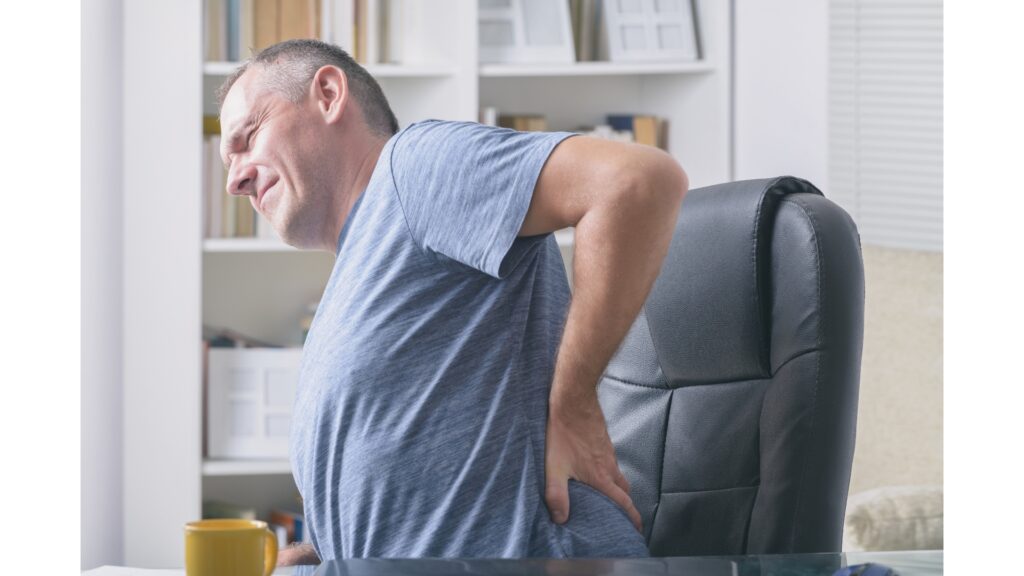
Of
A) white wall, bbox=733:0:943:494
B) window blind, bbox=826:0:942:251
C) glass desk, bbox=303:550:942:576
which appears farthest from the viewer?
white wall, bbox=733:0:943:494

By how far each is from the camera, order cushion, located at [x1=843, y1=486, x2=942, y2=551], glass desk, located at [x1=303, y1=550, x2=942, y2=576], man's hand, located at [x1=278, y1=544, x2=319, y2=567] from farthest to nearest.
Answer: cushion, located at [x1=843, y1=486, x2=942, y2=551] → man's hand, located at [x1=278, y1=544, x2=319, y2=567] → glass desk, located at [x1=303, y1=550, x2=942, y2=576]

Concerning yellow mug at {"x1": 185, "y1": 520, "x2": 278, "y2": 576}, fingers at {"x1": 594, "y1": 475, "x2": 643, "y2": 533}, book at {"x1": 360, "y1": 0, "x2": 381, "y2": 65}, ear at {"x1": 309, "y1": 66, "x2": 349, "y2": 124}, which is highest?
book at {"x1": 360, "y1": 0, "x2": 381, "y2": 65}

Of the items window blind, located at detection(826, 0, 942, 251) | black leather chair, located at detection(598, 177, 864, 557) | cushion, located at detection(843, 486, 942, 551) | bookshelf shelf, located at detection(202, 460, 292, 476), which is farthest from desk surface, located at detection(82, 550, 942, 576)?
bookshelf shelf, located at detection(202, 460, 292, 476)

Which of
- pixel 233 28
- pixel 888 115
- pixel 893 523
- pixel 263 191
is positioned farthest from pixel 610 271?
pixel 233 28

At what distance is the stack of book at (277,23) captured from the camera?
279cm

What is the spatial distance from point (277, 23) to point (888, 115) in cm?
156

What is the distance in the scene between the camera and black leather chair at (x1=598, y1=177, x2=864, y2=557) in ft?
3.50

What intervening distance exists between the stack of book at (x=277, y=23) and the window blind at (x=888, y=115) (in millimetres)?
1210

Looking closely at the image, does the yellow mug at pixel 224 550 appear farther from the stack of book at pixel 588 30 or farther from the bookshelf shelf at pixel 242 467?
the stack of book at pixel 588 30

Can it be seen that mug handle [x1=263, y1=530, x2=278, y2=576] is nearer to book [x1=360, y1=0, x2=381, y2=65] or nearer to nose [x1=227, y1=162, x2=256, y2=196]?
nose [x1=227, y1=162, x2=256, y2=196]

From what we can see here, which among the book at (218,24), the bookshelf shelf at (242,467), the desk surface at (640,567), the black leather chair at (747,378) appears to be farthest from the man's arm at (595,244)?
the book at (218,24)
